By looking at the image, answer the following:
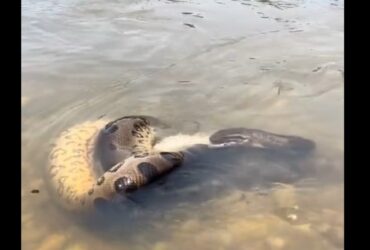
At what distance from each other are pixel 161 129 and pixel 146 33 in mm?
3967

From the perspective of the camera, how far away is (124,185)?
373 centimetres

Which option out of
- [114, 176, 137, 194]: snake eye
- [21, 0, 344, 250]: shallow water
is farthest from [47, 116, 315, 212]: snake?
[21, 0, 344, 250]: shallow water

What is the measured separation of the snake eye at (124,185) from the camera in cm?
371

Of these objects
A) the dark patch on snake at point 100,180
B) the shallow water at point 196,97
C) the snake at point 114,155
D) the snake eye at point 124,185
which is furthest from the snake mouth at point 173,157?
the dark patch on snake at point 100,180

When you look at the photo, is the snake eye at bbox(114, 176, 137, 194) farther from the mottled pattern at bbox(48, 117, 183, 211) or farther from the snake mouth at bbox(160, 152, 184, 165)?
the snake mouth at bbox(160, 152, 184, 165)

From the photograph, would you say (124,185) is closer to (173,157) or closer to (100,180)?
(100,180)

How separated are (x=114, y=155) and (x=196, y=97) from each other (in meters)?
1.63

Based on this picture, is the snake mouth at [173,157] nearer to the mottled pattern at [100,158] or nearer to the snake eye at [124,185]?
the mottled pattern at [100,158]

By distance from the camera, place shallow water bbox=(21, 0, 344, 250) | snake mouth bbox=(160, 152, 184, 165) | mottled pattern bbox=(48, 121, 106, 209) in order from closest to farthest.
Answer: shallow water bbox=(21, 0, 344, 250) → mottled pattern bbox=(48, 121, 106, 209) → snake mouth bbox=(160, 152, 184, 165)

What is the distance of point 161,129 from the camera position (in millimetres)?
5090

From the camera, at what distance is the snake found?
148 inches

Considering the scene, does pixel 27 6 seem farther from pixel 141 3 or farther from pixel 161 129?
pixel 161 129

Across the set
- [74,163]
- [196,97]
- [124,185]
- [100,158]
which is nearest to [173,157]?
[124,185]
